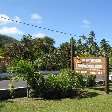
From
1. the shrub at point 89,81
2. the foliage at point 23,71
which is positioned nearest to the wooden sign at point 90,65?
the shrub at point 89,81

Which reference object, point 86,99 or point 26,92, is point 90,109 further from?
point 26,92

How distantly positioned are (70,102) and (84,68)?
6322mm

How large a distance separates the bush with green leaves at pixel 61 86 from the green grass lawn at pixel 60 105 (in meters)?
0.82

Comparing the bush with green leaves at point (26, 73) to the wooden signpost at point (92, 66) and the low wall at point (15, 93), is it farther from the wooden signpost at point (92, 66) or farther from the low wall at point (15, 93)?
the wooden signpost at point (92, 66)

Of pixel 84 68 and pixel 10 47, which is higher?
pixel 10 47

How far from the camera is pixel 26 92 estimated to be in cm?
1831

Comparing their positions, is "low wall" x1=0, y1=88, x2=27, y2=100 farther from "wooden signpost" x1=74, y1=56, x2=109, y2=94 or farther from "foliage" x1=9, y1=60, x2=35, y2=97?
"wooden signpost" x1=74, y1=56, x2=109, y2=94

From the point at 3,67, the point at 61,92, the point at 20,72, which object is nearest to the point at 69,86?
the point at 61,92

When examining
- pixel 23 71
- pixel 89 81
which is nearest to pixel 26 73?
pixel 23 71

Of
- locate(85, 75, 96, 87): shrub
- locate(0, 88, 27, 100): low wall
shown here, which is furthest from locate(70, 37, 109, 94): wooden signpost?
locate(0, 88, 27, 100): low wall

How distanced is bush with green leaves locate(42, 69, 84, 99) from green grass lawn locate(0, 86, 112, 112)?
82 centimetres

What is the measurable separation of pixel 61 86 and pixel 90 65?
15.0 ft

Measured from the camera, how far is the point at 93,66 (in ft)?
69.4

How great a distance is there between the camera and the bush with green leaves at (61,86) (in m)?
17.3
